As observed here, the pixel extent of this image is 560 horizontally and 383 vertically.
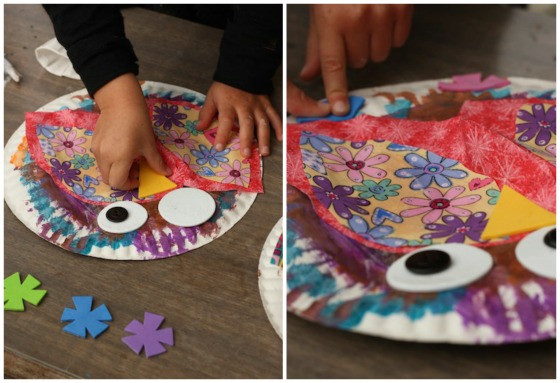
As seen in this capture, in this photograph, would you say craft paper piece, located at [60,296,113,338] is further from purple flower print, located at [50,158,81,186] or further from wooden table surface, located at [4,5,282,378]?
purple flower print, located at [50,158,81,186]

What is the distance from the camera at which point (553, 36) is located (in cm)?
83

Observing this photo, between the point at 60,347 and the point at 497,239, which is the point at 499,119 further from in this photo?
the point at 60,347

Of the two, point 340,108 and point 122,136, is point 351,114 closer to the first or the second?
point 340,108

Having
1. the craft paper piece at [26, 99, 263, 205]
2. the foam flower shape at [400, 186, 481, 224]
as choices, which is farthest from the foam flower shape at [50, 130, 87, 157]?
the foam flower shape at [400, 186, 481, 224]

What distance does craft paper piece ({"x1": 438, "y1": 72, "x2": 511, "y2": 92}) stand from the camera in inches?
28.9

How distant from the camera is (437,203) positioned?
0.53 meters

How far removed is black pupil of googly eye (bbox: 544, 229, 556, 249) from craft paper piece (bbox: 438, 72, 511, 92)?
0.34 m

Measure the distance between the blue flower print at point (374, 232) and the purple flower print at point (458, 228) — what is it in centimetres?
2

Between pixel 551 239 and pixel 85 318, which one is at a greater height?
pixel 551 239

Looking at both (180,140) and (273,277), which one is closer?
(273,277)

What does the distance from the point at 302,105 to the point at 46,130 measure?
0.26m

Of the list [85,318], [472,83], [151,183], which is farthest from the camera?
[472,83]

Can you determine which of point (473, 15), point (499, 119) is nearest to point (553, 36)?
point (473, 15)

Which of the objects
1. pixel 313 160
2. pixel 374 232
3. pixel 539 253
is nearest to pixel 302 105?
pixel 313 160
